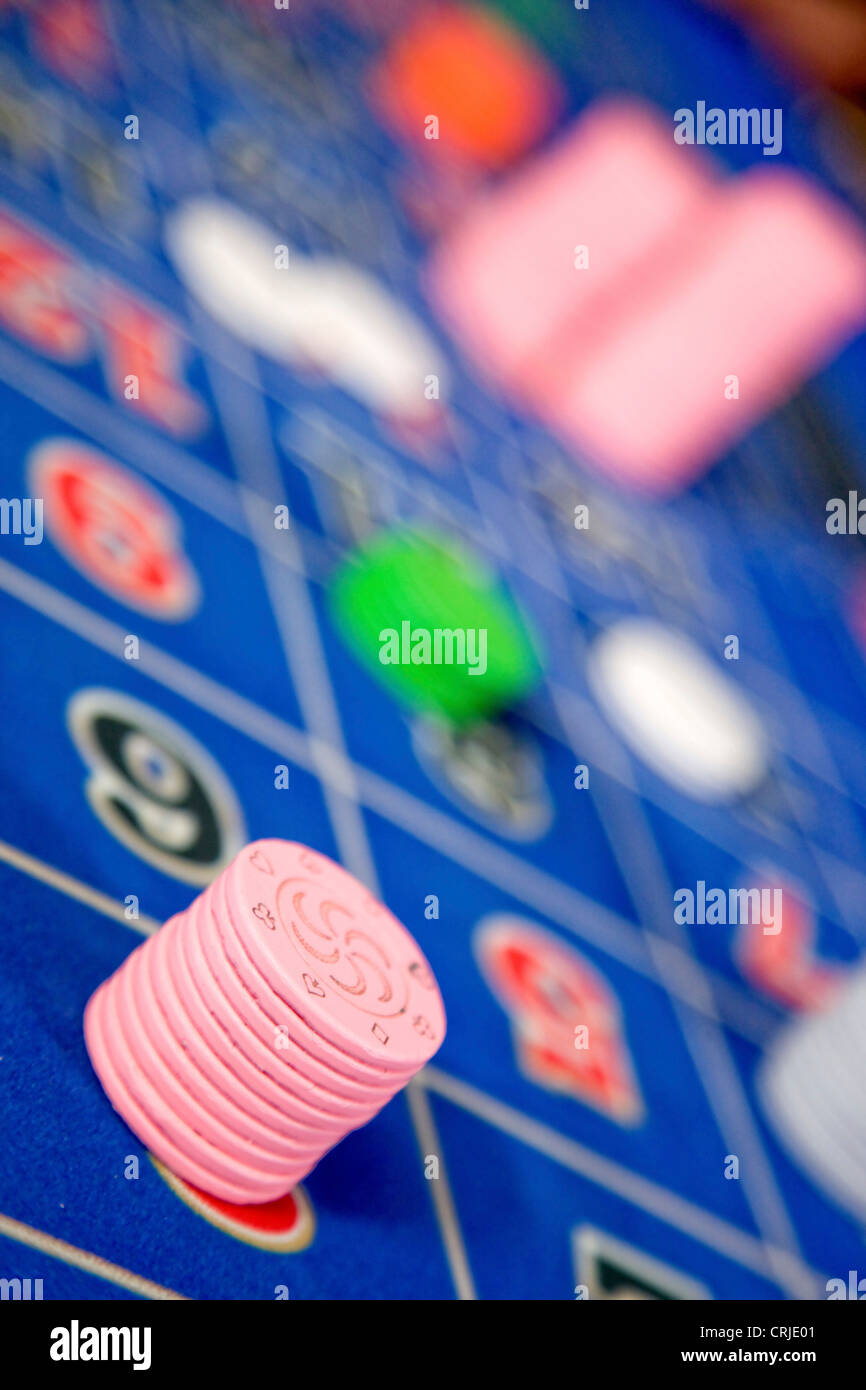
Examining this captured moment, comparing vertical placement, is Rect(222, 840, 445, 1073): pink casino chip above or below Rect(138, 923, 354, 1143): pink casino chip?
→ above

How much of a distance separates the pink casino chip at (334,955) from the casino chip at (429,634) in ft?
4.24

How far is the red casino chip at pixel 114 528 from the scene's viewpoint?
2625mm

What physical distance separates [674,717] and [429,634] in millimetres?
1015

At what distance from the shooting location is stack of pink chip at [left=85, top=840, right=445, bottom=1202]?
156 centimetres

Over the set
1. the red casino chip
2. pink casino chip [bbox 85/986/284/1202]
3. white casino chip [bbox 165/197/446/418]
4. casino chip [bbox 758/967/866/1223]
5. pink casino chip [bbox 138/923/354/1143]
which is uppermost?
white casino chip [bbox 165/197/446/418]

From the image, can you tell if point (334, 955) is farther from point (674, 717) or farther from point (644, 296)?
point (644, 296)

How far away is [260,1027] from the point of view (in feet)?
5.12

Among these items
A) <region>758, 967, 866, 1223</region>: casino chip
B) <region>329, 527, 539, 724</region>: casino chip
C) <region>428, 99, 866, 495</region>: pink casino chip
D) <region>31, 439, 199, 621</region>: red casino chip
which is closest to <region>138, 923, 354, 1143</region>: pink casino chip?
<region>31, 439, 199, 621</region>: red casino chip

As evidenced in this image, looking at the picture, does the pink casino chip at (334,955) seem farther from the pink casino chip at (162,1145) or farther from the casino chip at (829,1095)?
the casino chip at (829,1095)

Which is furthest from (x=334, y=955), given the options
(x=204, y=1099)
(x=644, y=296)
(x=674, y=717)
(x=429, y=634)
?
(x=644, y=296)

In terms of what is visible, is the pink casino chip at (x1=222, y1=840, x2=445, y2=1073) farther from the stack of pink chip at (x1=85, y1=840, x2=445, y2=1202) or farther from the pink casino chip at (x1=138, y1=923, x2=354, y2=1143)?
the pink casino chip at (x1=138, y1=923, x2=354, y2=1143)

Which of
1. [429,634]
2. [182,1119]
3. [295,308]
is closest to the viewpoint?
[182,1119]

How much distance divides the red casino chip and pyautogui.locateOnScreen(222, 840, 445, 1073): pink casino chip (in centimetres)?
105

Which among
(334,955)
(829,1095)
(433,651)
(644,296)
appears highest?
(644,296)
